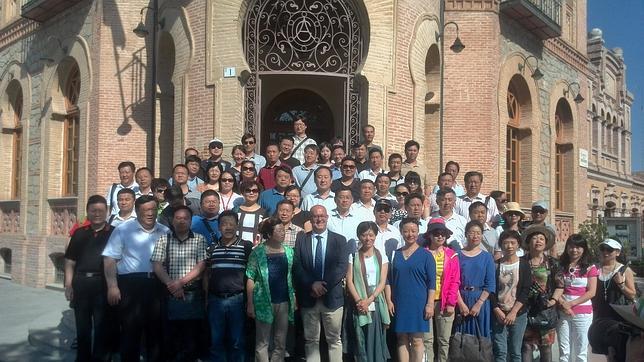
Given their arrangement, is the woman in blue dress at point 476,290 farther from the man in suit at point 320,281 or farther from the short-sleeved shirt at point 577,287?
the man in suit at point 320,281

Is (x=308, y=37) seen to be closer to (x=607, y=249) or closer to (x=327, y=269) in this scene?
(x=327, y=269)

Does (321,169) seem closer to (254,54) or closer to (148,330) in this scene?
(148,330)

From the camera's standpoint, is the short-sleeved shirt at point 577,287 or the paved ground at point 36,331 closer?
the short-sleeved shirt at point 577,287

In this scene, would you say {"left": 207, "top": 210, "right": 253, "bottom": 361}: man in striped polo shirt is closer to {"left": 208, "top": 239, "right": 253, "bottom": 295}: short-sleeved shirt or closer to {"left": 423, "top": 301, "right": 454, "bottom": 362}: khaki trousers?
{"left": 208, "top": 239, "right": 253, "bottom": 295}: short-sleeved shirt

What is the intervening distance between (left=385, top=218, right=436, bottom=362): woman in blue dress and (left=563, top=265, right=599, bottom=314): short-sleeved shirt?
5.06 feet

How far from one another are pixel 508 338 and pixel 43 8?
47.3 feet

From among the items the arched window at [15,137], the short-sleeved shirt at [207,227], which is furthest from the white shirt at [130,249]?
the arched window at [15,137]

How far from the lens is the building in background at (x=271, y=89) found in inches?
468

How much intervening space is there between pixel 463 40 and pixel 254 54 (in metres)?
5.58

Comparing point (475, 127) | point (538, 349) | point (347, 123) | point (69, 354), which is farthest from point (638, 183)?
point (69, 354)

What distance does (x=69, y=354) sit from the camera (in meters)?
8.27

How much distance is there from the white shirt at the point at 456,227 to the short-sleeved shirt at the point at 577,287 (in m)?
1.18

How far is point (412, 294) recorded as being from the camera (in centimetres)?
648

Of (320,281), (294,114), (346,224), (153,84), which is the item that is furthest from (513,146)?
(320,281)
